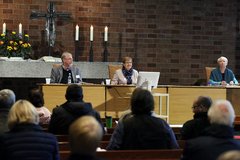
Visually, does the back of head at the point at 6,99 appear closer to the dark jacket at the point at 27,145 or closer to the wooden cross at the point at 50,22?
the dark jacket at the point at 27,145

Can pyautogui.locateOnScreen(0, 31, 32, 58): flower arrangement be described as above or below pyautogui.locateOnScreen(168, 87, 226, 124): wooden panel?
above

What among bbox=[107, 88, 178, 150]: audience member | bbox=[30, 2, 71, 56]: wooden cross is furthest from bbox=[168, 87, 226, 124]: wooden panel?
bbox=[107, 88, 178, 150]: audience member

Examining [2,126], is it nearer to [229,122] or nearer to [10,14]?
[229,122]

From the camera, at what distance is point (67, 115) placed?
5.84 metres

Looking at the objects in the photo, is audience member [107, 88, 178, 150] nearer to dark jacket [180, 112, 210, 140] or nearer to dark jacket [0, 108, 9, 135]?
dark jacket [180, 112, 210, 140]

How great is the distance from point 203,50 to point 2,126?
27.7ft

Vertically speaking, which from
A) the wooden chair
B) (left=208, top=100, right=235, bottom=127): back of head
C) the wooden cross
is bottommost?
the wooden chair

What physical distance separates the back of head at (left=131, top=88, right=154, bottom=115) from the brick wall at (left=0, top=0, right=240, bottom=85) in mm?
7103

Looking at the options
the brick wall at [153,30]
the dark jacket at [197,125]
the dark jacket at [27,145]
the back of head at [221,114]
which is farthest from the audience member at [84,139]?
the brick wall at [153,30]

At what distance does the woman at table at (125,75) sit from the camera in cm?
992

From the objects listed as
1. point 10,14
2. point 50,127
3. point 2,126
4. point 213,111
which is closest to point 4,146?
point 2,126

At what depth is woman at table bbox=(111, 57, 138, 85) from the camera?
32.6 ft

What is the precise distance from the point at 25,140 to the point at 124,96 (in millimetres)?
5664

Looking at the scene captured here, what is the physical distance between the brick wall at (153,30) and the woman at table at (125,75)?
7.26 ft
